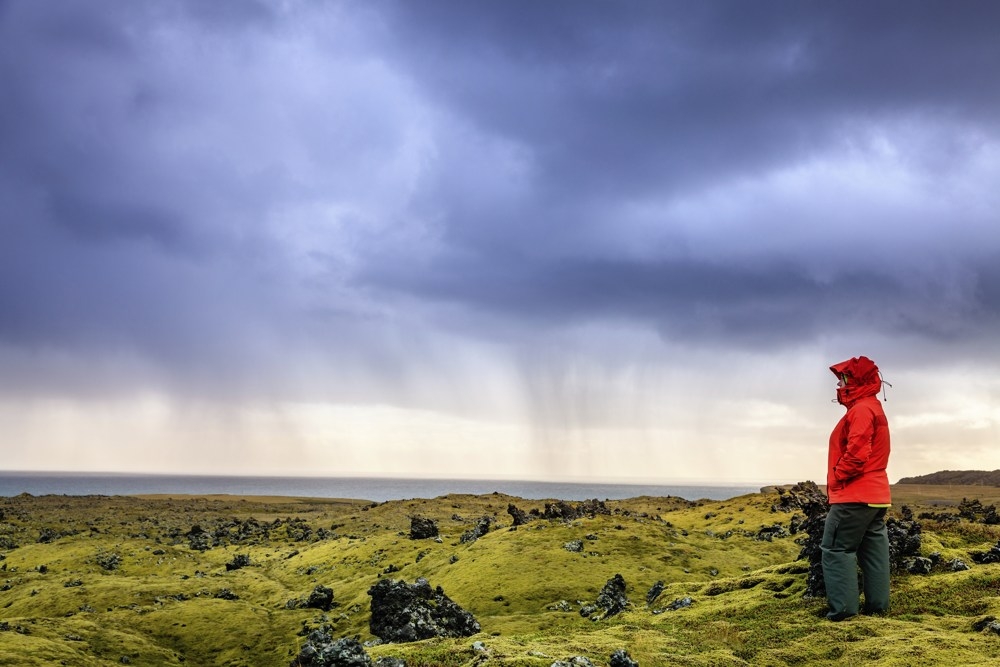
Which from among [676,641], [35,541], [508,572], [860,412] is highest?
[860,412]

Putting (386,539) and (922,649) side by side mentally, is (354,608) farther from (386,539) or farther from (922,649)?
(922,649)

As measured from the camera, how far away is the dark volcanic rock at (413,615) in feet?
63.5

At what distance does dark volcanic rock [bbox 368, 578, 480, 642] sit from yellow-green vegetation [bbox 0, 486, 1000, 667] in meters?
1.91

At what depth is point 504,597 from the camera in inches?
1129

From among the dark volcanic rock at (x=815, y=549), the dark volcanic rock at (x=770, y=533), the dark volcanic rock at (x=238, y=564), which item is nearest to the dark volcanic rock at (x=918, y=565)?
the dark volcanic rock at (x=815, y=549)

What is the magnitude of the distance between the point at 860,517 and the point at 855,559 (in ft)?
3.84

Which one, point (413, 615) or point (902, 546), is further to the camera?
point (902, 546)

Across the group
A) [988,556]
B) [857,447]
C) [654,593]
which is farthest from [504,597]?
[988,556]

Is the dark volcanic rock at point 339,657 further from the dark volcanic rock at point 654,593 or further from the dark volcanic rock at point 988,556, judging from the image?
the dark volcanic rock at point 988,556

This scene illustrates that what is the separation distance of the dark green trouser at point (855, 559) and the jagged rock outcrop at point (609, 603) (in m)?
8.06

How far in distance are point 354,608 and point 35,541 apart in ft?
166

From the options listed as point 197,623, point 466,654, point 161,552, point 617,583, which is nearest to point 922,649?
point 466,654

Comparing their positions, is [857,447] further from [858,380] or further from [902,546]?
[902,546]

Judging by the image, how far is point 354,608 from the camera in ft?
97.3
